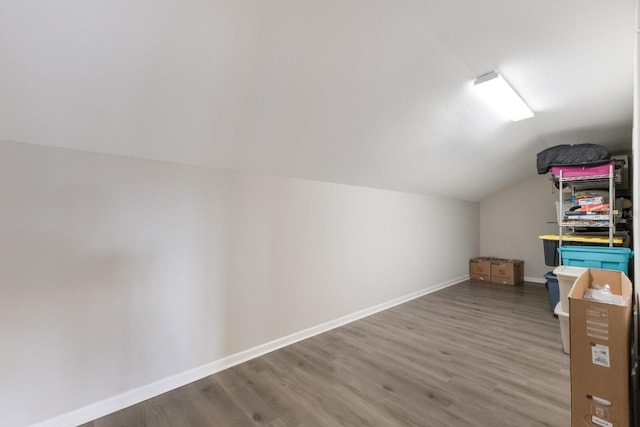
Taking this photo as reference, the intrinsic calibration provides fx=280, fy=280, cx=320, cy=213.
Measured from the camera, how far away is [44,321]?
1646 millimetres

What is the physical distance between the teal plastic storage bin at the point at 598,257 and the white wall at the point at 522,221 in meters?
2.48

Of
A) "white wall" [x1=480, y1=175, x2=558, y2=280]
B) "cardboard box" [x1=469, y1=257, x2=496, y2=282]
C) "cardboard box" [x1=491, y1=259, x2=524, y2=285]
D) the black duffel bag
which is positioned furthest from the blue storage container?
"white wall" [x1=480, y1=175, x2=558, y2=280]

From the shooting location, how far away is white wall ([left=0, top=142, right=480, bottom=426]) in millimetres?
1598

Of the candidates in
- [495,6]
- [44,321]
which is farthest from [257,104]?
[44,321]

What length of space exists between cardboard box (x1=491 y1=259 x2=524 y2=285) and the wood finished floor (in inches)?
80.9

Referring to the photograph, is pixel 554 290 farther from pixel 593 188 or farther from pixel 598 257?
pixel 593 188

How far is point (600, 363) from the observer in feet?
3.27

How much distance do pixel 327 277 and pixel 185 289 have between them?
1.51 metres

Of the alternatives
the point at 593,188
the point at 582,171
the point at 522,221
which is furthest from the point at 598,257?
the point at 522,221

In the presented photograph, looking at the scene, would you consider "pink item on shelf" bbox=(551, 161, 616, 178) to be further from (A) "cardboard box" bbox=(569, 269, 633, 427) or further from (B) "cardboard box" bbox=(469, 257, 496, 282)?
(A) "cardboard box" bbox=(569, 269, 633, 427)

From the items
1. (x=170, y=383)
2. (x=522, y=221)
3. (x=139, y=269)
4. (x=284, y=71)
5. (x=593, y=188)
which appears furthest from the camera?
(x=522, y=221)

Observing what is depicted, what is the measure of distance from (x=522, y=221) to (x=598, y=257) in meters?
2.82

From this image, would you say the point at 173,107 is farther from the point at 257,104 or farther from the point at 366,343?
the point at 366,343

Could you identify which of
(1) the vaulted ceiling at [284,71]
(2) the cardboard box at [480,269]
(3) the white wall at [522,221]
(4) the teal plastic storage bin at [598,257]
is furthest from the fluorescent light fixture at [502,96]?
(2) the cardboard box at [480,269]
